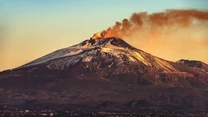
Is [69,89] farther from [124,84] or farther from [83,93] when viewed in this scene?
[124,84]

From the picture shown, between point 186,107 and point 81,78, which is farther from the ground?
point 81,78

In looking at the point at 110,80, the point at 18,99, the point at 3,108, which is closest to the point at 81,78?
the point at 110,80

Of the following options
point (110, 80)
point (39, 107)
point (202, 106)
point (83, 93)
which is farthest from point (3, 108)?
point (202, 106)

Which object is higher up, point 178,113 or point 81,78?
point 81,78

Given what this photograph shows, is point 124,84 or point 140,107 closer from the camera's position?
point 140,107

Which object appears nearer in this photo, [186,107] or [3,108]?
[3,108]

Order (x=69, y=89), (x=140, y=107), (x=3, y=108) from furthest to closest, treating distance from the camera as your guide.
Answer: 1. (x=69, y=89)
2. (x=140, y=107)
3. (x=3, y=108)

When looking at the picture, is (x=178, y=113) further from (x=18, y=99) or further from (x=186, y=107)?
(x=18, y=99)

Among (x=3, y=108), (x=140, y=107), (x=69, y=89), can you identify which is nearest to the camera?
(x=3, y=108)
